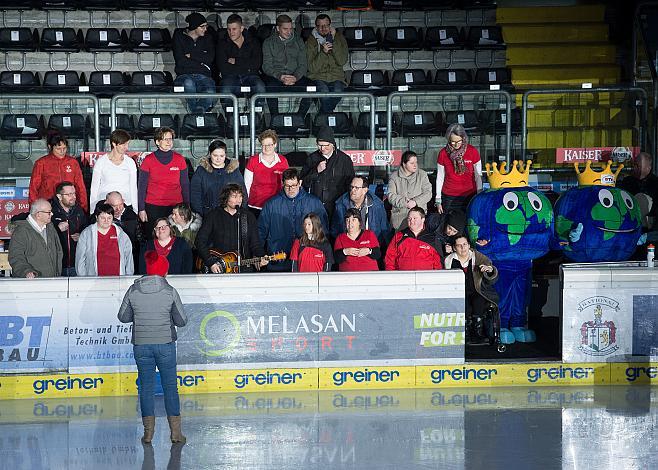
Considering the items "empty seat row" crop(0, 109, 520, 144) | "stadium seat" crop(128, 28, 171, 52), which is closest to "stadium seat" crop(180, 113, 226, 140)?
"empty seat row" crop(0, 109, 520, 144)

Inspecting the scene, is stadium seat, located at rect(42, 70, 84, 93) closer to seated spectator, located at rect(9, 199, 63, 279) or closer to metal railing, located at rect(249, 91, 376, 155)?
metal railing, located at rect(249, 91, 376, 155)

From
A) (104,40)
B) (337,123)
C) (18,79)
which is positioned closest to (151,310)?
(337,123)

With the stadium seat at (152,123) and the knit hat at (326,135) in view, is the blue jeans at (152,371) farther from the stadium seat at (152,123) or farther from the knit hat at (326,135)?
the stadium seat at (152,123)

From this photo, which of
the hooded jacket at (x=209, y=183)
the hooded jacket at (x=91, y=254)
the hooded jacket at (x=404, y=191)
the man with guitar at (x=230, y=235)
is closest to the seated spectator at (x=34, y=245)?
the hooded jacket at (x=91, y=254)

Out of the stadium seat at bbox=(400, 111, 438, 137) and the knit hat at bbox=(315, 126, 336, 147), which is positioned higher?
the stadium seat at bbox=(400, 111, 438, 137)

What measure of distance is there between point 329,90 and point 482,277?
13.1 ft

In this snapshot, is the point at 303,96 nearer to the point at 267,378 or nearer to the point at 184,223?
the point at 184,223

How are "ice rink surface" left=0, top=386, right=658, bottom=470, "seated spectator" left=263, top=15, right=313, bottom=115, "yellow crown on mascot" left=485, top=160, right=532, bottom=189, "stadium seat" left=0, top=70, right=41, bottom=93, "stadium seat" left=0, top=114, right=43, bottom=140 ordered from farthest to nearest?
"stadium seat" left=0, top=70, right=41, bottom=93, "seated spectator" left=263, top=15, right=313, bottom=115, "stadium seat" left=0, top=114, right=43, bottom=140, "yellow crown on mascot" left=485, top=160, right=532, bottom=189, "ice rink surface" left=0, top=386, right=658, bottom=470

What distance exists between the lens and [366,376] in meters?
11.6

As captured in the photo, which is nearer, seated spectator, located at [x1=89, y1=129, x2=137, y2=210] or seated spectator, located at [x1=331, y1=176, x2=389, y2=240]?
seated spectator, located at [x1=331, y1=176, x2=389, y2=240]

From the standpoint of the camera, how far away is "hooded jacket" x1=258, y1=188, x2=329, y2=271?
12797mm

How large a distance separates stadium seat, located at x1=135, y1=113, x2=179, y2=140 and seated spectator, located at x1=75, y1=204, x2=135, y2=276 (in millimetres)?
2304

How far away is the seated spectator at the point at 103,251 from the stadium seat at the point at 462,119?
475cm

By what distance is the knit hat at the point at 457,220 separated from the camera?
1309 centimetres
